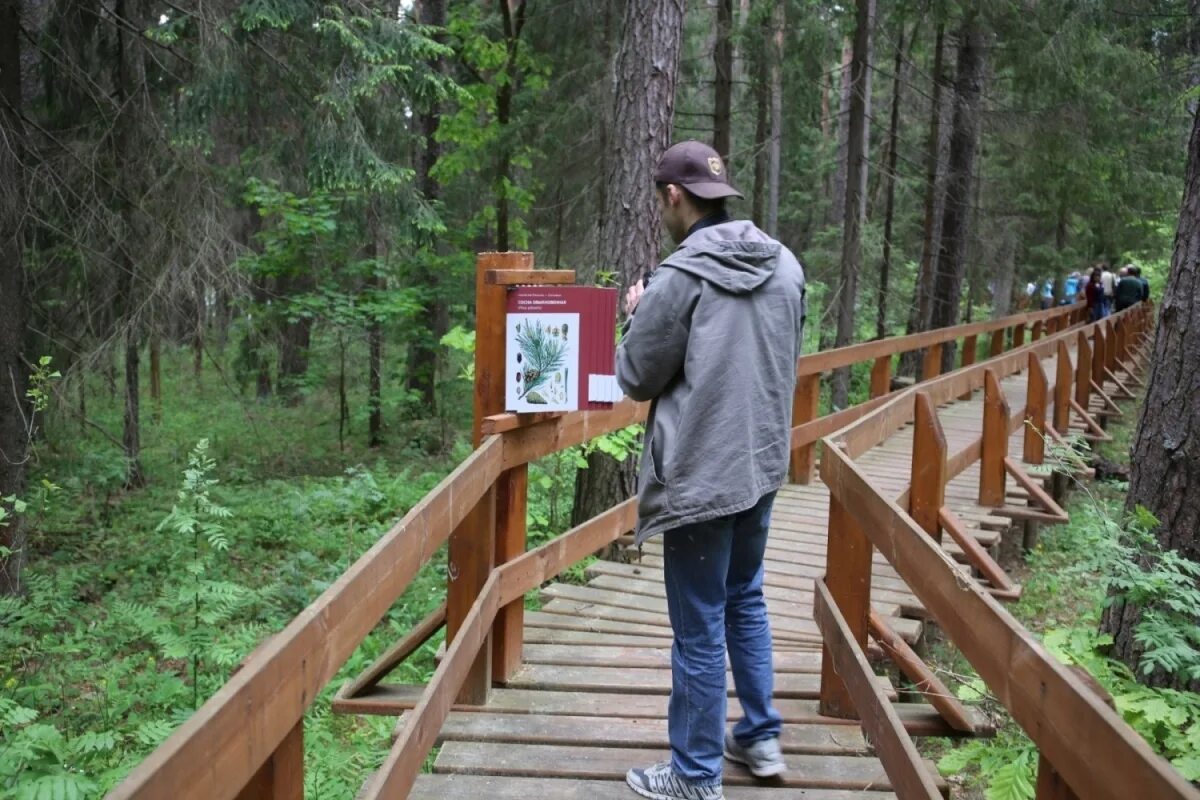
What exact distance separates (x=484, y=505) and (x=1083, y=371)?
431 inches

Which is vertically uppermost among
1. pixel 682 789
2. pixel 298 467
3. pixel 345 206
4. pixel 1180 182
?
pixel 1180 182

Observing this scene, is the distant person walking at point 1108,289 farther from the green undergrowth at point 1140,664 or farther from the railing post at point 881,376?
the green undergrowth at point 1140,664

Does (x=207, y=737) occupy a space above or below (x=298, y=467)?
above

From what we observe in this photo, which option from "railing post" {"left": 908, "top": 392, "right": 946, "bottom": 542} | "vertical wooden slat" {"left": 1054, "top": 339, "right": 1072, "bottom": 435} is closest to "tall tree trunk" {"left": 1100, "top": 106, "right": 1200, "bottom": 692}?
"railing post" {"left": 908, "top": 392, "right": 946, "bottom": 542}

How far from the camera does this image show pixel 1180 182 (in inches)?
813

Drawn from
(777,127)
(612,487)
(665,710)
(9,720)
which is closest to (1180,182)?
(777,127)

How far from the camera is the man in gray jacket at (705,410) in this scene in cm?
309

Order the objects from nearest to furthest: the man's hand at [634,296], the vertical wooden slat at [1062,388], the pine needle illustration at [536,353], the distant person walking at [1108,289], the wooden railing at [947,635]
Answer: the wooden railing at [947,635]
the man's hand at [634,296]
the pine needle illustration at [536,353]
the vertical wooden slat at [1062,388]
the distant person walking at [1108,289]

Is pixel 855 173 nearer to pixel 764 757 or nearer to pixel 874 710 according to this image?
pixel 764 757

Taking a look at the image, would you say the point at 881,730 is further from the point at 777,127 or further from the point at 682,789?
the point at 777,127

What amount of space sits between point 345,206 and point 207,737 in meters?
12.4

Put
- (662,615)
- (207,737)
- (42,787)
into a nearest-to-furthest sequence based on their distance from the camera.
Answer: (207,737) → (42,787) → (662,615)

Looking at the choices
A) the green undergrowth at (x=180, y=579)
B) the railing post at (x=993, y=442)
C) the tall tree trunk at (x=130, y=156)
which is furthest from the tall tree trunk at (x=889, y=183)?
the tall tree trunk at (x=130, y=156)

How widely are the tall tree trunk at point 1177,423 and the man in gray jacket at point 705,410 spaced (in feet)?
7.38
